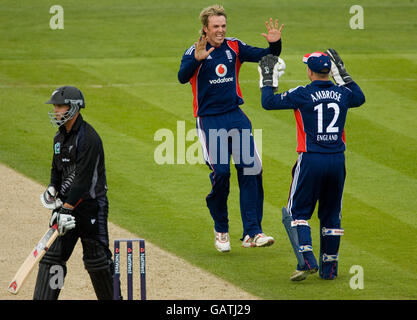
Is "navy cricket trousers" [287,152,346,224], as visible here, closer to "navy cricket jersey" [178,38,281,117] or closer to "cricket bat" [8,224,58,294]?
"navy cricket jersey" [178,38,281,117]

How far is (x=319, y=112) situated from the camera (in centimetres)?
905

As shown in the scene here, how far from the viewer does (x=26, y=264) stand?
770 cm

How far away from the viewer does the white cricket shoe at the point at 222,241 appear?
1020 cm

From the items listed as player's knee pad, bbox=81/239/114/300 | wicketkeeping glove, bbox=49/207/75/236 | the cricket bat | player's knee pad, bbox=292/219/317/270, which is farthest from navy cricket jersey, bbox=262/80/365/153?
the cricket bat

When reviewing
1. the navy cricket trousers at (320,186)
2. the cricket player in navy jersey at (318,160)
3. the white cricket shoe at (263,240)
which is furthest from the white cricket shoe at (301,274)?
the white cricket shoe at (263,240)

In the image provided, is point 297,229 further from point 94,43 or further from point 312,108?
point 94,43

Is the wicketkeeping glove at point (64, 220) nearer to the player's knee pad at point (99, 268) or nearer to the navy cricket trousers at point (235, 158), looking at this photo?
the player's knee pad at point (99, 268)

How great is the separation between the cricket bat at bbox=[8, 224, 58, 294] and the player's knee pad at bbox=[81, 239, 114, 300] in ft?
1.05

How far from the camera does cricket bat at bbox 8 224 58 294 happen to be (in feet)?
24.9

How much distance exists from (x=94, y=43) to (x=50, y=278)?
14.5 m

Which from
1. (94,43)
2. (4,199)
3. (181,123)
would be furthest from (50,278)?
(94,43)

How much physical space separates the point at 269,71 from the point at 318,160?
112cm

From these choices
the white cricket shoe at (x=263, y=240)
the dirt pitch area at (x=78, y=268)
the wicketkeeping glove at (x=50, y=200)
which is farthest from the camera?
the white cricket shoe at (x=263, y=240)
